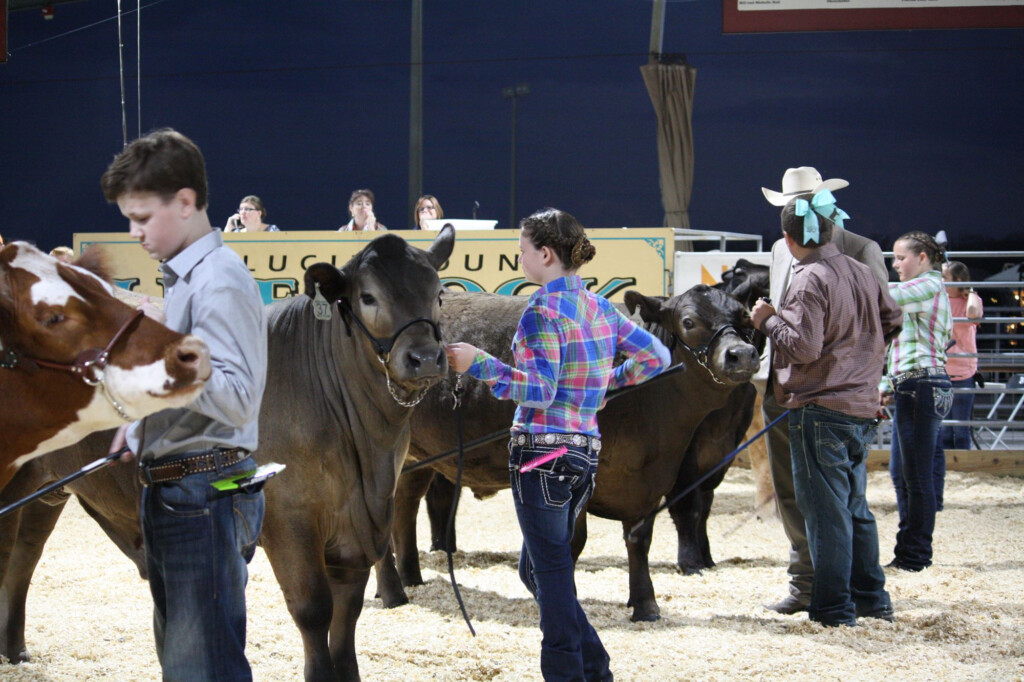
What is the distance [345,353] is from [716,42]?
659 inches

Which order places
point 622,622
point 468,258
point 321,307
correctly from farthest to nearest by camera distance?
point 468,258, point 622,622, point 321,307

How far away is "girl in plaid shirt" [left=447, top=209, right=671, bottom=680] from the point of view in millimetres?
3264

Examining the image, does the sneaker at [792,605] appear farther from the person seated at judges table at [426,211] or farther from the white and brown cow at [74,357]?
the person seated at judges table at [426,211]

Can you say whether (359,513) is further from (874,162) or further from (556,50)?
(874,162)

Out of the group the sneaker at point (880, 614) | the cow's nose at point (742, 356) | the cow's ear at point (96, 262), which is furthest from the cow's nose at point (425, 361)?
the sneaker at point (880, 614)

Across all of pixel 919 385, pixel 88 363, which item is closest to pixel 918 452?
pixel 919 385

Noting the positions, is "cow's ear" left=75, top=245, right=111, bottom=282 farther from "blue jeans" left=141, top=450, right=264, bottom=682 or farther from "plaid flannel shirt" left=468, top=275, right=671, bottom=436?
"plaid flannel shirt" left=468, top=275, right=671, bottom=436

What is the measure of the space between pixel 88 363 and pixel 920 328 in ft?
16.6

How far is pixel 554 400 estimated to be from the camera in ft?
11.0

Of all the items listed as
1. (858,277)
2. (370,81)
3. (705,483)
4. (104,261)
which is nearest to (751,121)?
(370,81)

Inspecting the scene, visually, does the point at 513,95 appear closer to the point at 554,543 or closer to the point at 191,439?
the point at 554,543

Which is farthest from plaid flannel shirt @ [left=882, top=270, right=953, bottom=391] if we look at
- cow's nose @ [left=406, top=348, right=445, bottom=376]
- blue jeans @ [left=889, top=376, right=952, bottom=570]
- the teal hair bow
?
cow's nose @ [left=406, top=348, right=445, bottom=376]

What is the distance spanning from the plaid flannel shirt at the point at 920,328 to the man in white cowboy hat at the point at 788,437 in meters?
0.93

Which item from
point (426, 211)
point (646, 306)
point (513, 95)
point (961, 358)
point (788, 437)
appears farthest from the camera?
point (513, 95)
